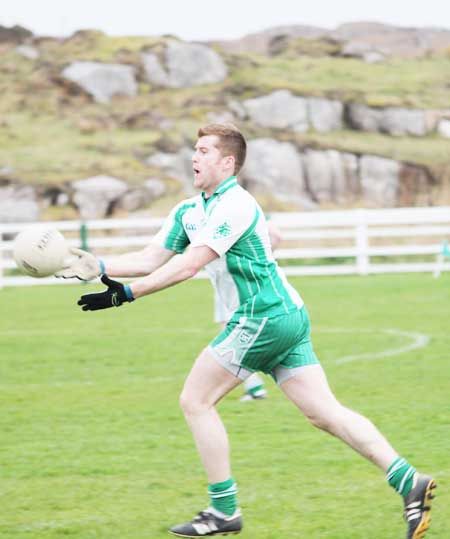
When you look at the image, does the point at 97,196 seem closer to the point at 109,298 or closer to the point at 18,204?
the point at 18,204

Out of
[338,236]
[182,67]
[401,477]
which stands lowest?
[182,67]

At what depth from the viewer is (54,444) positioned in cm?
859

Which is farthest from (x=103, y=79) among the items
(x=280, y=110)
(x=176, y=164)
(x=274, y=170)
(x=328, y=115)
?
(x=274, y=170)

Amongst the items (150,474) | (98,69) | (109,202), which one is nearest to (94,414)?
(150,474)

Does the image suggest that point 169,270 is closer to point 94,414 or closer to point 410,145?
point 94,414

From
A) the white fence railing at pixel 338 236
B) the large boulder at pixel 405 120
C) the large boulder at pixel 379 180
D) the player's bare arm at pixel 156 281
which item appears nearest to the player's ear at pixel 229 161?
the player's bare arm at pixel 156 281

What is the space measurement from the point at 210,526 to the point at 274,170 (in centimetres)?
4356

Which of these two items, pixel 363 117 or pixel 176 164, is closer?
pixel 176 164

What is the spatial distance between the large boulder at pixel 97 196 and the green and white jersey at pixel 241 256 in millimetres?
38633

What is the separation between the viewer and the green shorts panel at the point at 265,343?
5.95 metres

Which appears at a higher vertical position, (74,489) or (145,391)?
(74,489)

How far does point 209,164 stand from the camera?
19.6 feet

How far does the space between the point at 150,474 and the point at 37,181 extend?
41166mm

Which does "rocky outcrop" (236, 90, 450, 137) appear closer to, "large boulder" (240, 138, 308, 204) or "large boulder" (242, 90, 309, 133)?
"large boulder" (242, 90, 309, 133)
